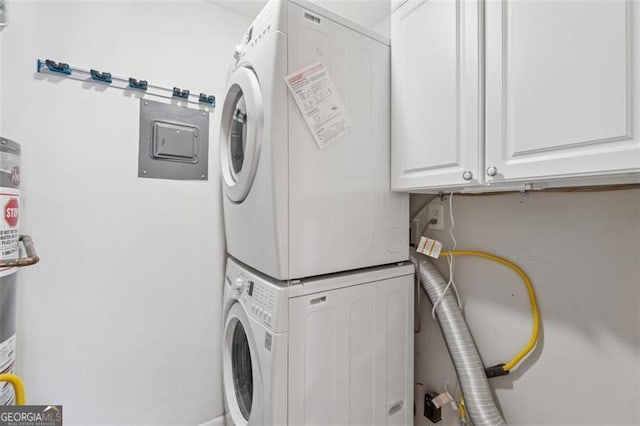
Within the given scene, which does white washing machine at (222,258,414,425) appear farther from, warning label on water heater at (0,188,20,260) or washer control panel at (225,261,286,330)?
warning label on water heater at (0,188,20,260)

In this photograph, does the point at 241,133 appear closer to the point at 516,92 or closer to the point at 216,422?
the point at 516,92

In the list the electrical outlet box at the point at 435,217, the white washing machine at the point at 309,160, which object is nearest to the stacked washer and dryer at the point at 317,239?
the white washing machine at the point at 309,160

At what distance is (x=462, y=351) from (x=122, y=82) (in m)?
2.00

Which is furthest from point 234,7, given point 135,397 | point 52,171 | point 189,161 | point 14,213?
point 135,397

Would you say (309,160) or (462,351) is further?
(462,351)

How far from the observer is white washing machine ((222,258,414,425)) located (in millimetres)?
968

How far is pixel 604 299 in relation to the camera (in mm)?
976

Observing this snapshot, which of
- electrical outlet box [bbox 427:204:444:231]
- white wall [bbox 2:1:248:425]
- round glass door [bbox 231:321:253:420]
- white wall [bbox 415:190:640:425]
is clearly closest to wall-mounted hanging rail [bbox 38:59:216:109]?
white wall [bbox 2:1:248:425]

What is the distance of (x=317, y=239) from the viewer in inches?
41.4

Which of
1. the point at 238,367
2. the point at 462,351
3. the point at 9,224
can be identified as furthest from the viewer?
the point at 238,367

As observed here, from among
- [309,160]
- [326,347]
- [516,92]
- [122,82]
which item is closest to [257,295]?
[326,347]

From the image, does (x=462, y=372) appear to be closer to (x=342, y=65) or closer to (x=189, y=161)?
(x=342, y=65)

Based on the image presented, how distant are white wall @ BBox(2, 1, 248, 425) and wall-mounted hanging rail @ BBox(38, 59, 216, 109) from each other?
3cm

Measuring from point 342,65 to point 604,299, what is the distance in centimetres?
125
